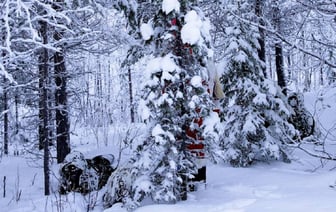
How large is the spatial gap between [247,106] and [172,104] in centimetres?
352

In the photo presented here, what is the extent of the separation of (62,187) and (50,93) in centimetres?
404

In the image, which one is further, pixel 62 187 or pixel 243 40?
pixel 243 40

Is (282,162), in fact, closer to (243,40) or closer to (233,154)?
(233,154)

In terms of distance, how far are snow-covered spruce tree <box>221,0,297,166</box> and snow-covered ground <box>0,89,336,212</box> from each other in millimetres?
408

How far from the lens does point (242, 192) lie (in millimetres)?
6016

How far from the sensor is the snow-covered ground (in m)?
4.72

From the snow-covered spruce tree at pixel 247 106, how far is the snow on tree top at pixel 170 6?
3.26 m

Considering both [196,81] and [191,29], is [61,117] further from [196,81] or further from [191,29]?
[191,29]

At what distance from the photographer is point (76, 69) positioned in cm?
1050

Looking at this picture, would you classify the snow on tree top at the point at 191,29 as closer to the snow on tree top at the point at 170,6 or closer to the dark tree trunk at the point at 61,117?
the snow on tree top at the point at 170,6

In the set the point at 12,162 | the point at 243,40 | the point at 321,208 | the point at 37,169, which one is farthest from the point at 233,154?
the point at 12,162

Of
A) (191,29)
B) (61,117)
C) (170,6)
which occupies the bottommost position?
(61,117)

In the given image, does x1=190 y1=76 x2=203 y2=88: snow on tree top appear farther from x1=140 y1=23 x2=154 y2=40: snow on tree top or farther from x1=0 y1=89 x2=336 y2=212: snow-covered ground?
x1=0 y1=89 x2=336 y2=212: snow-covered ground

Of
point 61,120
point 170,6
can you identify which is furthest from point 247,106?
point 61,120
